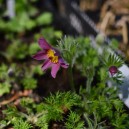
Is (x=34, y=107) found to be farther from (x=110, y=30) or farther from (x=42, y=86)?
(x=110, y=30)

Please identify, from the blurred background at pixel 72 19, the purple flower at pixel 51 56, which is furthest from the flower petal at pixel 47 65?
the blurred background at pixel 72 19

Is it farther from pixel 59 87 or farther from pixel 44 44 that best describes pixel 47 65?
pixel 59 87

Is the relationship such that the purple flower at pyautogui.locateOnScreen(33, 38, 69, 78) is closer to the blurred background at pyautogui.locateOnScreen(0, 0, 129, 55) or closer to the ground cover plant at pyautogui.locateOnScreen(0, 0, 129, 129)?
the ground cover plant at pyautogui.locateOnScreen(0, 0, 129, 129)

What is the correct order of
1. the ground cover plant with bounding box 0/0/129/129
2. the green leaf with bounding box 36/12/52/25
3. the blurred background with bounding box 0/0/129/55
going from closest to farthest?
the ground cover plant with bounding box 0/0/129/129, the blurred background with bounding box 0/0/129/55, the green leaf with bounding box 36/12/52/25

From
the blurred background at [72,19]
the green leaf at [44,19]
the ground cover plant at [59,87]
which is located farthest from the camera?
the green leaf at [44,19]

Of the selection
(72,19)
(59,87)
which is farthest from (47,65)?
(72,19)

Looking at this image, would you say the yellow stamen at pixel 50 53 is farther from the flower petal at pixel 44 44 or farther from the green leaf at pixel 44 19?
the green leaf at pixel 44 19

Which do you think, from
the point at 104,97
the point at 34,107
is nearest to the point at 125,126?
the point at 104,97

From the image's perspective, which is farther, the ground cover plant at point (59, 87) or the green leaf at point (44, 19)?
the green leaf at point (44, 19)

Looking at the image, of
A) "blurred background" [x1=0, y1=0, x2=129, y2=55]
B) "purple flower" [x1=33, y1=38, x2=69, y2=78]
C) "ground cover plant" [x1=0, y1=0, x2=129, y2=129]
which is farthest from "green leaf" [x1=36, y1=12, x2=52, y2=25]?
"purple flower" [x1=33, y1=38, x2=69, y2=78]
